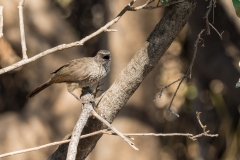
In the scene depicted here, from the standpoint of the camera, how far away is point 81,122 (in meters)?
2.37

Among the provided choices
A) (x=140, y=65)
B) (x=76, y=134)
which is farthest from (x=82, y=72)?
(x=76, y=134)

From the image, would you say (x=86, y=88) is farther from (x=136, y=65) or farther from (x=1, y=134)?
(x=1, y=134)

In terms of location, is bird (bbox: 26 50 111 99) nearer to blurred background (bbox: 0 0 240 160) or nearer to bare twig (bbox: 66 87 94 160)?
bare twig (bbox: 66 87 94 160)

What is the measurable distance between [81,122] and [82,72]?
1013 millimetres

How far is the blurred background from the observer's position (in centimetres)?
569

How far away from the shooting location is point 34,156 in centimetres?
596

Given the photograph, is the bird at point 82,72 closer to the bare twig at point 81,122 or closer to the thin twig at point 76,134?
the bare twig at point 81,122

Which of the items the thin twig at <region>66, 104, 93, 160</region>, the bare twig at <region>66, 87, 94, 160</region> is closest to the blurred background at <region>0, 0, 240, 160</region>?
the bare twig at <region>66, 87, 94, 160</region>

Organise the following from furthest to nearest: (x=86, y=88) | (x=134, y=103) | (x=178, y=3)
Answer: (x=134, y=103) → (x=86, y=88) → (x=178, y=3)

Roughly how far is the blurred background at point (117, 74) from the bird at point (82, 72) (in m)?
2.21

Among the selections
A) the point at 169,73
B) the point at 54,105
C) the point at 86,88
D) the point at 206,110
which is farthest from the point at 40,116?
the point at 86,88

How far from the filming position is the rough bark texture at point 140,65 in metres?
2.66

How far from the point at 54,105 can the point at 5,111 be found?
0.95 metres

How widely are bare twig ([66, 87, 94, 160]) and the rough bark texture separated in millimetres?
135
